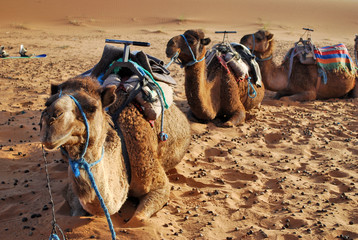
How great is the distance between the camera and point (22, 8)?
29500 mm

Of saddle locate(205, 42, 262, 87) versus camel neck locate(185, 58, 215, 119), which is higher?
saddle locate(205, 42, 262, 87)

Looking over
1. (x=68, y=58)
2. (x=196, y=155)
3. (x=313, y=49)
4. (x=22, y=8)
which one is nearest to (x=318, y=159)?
(x=196, y=155)

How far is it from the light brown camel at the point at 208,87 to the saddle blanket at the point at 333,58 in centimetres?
238

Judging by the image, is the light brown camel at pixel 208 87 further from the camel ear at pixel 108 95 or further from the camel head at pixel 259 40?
the camel ear at pixel 108 95

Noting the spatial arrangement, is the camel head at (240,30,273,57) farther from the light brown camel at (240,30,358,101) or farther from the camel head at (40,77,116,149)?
the camel head at (40,77,116,149)

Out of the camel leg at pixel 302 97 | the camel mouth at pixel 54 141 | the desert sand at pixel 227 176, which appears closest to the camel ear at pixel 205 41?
the desert sand at pixel 227 176

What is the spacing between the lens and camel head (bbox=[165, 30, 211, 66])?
5.74 meters

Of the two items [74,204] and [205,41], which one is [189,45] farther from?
[74,204]

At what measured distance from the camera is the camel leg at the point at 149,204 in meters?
3.44

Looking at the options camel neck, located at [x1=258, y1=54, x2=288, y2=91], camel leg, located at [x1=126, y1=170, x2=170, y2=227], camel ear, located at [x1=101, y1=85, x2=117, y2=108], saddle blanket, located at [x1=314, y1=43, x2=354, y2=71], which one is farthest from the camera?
saddle blanket, located at [x1=314, y1=43, x2=354, y2=71]

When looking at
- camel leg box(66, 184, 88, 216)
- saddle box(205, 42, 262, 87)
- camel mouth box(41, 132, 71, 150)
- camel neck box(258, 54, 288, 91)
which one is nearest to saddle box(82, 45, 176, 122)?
camel leg box(66, 184, 88, 216)

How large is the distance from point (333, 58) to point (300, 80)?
44.6 inches

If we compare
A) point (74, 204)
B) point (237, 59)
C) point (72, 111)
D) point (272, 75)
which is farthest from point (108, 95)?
point (272, 75)

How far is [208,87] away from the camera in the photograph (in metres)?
6.62
